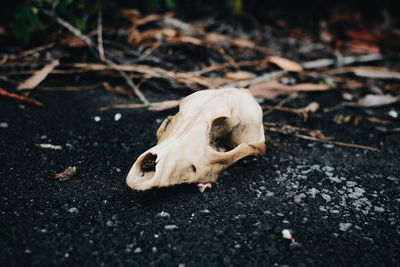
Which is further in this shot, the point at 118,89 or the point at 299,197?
the point at 118,89

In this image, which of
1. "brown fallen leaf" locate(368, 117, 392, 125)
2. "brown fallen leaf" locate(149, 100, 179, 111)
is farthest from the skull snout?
"brown fallen leaf" locate(368, 117, 392, 125)

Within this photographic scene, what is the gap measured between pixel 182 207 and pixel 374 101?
1736 millimetres

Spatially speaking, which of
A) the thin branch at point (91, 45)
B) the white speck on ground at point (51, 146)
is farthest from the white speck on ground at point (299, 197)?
the thin branch at point (91, 45)

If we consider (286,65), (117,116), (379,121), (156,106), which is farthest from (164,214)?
(286,65)

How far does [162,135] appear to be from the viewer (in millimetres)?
1429

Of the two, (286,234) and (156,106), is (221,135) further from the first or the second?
(156,106)

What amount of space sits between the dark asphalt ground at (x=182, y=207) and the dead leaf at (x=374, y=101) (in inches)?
24.3

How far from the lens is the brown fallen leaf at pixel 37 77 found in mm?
2135

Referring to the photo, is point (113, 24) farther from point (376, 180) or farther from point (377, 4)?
point (377, 4)

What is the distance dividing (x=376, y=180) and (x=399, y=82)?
1679 mm

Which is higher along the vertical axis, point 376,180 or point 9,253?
point 9,253

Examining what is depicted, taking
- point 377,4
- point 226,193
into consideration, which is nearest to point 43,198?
point 226,193

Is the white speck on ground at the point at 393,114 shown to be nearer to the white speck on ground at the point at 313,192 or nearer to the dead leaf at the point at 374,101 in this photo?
the dead leaf at the point at 374,101

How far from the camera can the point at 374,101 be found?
2.42m
